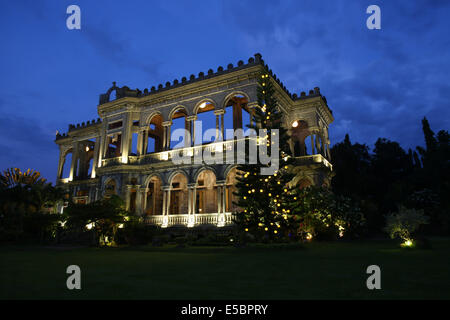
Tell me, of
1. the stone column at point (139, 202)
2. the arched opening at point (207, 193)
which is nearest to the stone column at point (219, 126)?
the arched opening at point (207, 193)

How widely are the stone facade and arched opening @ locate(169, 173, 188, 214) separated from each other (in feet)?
0.28

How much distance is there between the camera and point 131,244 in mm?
19828

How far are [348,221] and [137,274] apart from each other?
54.0 ft

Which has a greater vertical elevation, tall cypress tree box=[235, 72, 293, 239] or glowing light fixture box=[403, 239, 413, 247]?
tall cypress tree box=[235, 72, 293, 239]

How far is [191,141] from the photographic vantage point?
22.8 meters

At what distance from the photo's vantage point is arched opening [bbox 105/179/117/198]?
82.1 feet

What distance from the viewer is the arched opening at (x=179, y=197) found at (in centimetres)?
2572

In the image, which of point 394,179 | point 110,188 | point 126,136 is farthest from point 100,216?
point 394,179

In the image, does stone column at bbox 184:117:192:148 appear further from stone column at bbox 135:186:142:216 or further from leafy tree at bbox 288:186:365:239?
leafy tree at bbox 288:186:365:239

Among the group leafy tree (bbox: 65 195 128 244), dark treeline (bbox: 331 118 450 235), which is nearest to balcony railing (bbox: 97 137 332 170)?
leafy tree (bbox: 65 195 128 244)

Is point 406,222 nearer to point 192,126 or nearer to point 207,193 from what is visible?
point 192,126

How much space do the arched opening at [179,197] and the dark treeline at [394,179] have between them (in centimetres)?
1461
